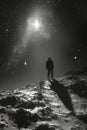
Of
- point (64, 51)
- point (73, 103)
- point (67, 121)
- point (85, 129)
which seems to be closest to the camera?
point (85, 129)

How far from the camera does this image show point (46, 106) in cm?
1656

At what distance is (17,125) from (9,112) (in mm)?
1463

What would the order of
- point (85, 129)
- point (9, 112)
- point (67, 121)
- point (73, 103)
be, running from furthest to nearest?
1. point (73, 103)
2. point (9, 112)
3. point (67, 121)
4. point (85, 129)

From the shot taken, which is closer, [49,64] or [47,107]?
[47,107]

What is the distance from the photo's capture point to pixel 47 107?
53.8 feet

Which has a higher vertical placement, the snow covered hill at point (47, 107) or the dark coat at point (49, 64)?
the dark coat at point (49, 64)

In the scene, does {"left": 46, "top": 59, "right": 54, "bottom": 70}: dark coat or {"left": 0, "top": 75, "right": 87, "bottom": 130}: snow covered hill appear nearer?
{"left": 0, "top": 75, "right": 87, "bottom": 130}: snow covered hill

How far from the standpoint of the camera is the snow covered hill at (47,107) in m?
14.4

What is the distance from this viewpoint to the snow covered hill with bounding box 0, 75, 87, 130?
1443 cm

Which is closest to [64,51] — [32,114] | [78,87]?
[78,87]

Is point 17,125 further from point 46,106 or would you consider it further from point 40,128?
point 46,106

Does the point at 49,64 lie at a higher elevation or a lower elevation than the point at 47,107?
higher

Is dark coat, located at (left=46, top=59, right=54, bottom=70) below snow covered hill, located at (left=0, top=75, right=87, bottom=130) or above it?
above

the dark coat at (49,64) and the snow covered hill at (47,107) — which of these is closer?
the snow covered hill at (47,107)
